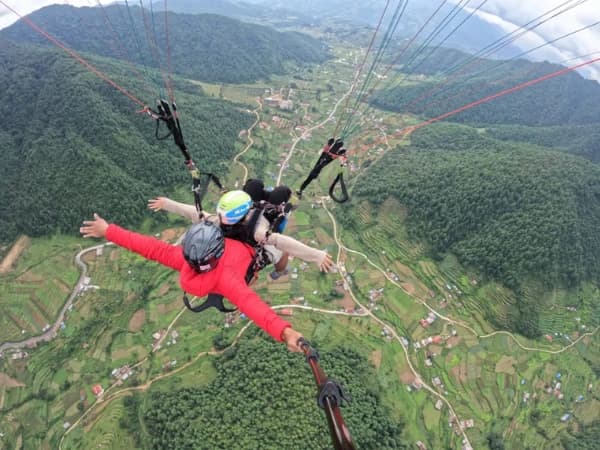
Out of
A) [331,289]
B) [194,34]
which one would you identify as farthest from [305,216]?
[194,34]

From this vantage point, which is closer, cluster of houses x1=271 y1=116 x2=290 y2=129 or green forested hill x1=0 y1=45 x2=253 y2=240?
green forested hill x1=0 y1=45 x2=253 y2=240

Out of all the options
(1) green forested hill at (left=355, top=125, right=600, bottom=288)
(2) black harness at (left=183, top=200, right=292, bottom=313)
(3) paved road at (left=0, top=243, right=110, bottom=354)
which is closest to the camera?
(2) black harness at (left=183, top=200, right=292, bottom=313)

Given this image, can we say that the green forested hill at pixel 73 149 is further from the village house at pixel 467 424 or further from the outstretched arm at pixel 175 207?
the village house at pixel 467 424

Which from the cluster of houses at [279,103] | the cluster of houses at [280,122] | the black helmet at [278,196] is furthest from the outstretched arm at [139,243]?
the cluster of houses at [279,103]

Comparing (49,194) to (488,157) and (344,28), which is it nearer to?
(488,157)

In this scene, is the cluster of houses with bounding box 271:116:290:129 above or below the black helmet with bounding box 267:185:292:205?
below

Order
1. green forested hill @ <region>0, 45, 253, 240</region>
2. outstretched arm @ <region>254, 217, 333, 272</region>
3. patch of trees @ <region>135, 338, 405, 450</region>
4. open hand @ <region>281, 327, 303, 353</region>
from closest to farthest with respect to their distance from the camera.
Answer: open hand @ <region>281, 327, 303, 353</region>, outstretched arm @ <region>254, 217, 333, 272</region>, patch of trees @ <region>135, 338, 405, 450</region>, green forested hill @ <region>0, 45, 253, 240</region>

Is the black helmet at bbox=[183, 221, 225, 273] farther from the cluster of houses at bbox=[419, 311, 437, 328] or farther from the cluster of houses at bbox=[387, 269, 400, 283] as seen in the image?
the cluster of houses at bbox=[387, 269, 400, 283]

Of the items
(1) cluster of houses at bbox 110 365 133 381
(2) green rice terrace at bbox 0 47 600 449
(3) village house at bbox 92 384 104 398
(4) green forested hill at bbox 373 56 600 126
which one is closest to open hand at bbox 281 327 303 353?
(2) green rice terrace at bbox 0 47 600 449
